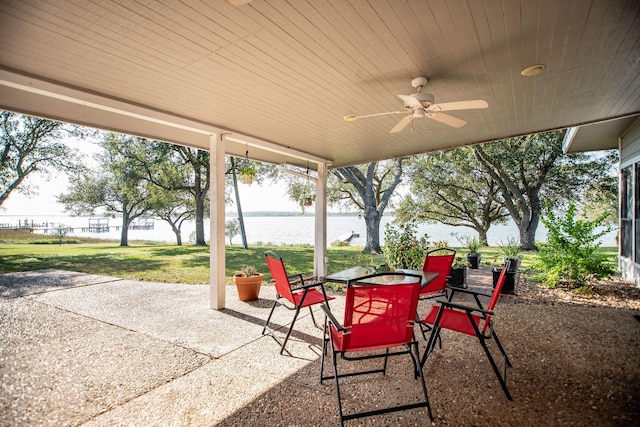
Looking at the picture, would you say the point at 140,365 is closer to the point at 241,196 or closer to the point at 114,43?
the point at 114,43

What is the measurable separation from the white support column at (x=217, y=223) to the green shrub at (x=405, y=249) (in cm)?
305

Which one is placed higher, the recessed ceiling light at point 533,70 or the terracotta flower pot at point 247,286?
the recessed ceiling light at point 533,70

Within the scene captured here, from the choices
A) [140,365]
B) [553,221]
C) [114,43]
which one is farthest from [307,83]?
[553,221]

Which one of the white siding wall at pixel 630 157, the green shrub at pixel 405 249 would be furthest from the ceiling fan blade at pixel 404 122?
the white siding wall at pixel 630 157

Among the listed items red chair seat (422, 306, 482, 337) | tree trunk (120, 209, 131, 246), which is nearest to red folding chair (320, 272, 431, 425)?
red chair seat (422, 306, 482, 337)

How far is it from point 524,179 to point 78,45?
14.6m

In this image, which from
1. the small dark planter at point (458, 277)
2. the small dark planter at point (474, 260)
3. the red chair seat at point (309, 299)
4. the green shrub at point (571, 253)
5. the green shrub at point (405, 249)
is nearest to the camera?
the red chair seat at point (309, 299)

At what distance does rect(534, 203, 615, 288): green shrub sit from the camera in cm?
515

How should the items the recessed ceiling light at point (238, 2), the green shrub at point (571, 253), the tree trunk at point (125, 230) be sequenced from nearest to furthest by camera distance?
the recessed ceiling light at point (238, 2)
the green shrub at point (571, 253)
the tree trunk at point (125, 230)

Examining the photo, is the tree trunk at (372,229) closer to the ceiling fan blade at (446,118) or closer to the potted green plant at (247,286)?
the potted green plant at (247,286)

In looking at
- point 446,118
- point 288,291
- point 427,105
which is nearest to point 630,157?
point 446,118

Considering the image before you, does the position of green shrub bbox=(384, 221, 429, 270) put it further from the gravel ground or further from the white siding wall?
the white siding wall

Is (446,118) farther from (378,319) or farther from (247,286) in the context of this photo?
(247,286)

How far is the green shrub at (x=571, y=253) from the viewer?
16.9 ft
